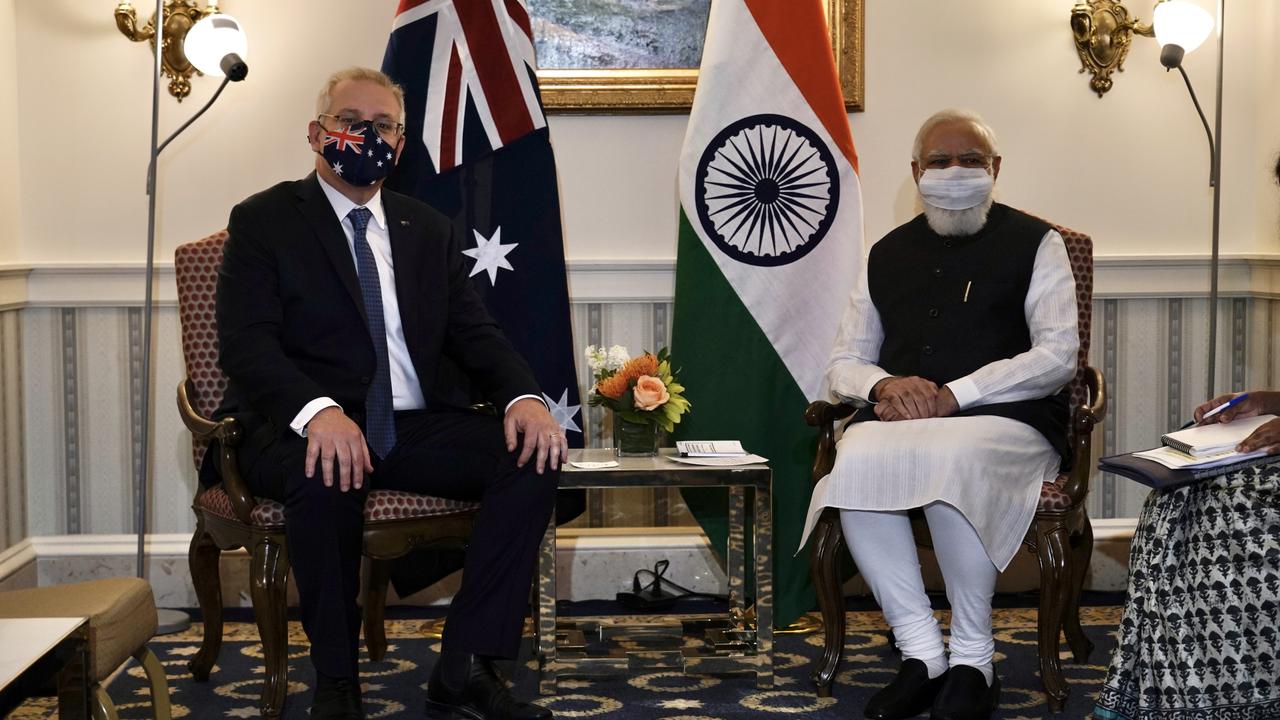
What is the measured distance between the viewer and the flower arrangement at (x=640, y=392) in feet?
11.0

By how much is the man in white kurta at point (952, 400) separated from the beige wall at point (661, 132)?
0.82 m

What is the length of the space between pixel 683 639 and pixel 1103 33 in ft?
Result: 7.86

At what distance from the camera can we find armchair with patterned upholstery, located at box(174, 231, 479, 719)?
9.75 ft

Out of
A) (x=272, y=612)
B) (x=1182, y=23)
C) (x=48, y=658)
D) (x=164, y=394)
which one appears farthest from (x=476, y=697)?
(x=1182, y=23)

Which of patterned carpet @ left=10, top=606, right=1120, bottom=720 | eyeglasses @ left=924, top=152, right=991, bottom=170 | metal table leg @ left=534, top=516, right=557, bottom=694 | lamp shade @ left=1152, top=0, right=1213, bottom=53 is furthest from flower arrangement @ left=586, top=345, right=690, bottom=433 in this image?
lamp shade @ left=1152, top=0, right=1213, bottom=53

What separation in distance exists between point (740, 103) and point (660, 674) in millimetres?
1666

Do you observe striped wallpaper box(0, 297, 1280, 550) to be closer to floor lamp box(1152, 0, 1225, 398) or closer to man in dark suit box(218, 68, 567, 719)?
floor lamp box(1152, 0, 1225, 398)

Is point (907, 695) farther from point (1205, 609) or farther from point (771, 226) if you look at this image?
point (771, 226)

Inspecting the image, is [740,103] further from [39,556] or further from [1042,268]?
[39,556]

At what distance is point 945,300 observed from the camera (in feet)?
10.8

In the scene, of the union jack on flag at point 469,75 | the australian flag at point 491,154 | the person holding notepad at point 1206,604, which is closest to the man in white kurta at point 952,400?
the person holding notepad at point 1206,604

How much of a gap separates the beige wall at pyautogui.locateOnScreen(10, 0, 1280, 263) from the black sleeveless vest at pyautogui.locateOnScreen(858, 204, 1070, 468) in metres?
0.84

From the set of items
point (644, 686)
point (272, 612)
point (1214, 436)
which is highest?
point (1214, 436)

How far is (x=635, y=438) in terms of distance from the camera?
3.40m
